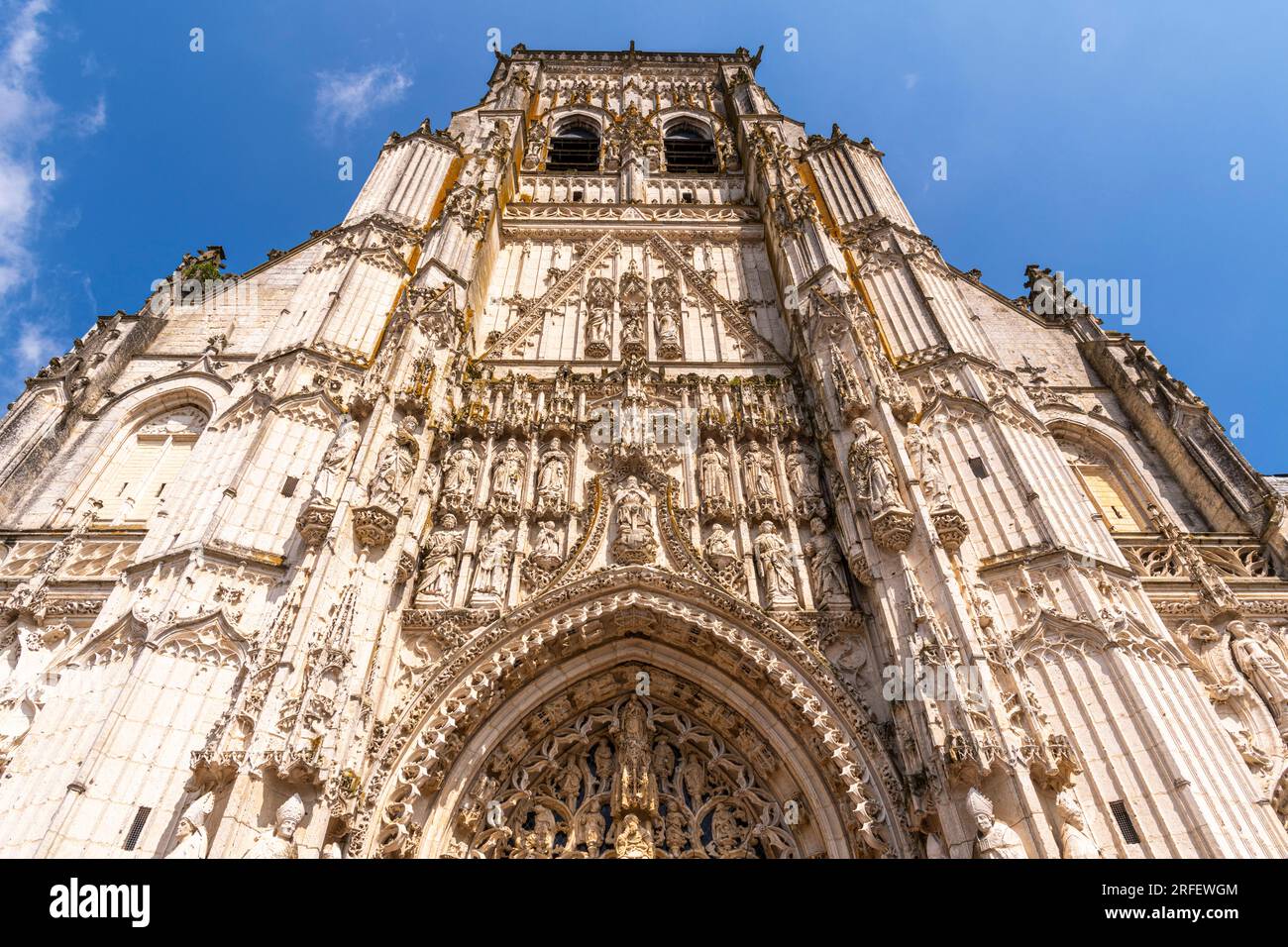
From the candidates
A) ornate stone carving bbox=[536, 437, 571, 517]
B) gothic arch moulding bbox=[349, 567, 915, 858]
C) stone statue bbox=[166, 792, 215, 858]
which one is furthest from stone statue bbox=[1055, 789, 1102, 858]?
stone statue bbox=[166, 792, 215, 858]

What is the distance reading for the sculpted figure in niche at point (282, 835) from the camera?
7086 mm

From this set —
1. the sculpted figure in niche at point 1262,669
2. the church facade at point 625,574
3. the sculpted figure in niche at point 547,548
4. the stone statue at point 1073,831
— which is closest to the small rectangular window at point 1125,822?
the church facade at point 625,574

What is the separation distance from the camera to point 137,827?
744 cm

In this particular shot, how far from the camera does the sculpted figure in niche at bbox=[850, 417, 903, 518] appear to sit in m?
10.2

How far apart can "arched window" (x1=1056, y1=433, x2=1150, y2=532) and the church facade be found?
0.08 m

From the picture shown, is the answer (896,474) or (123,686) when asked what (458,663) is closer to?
(123,686)

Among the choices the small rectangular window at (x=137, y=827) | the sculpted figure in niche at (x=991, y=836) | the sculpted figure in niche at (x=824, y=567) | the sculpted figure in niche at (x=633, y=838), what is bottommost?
the sculpted figure in niche at (x=991, y=836)

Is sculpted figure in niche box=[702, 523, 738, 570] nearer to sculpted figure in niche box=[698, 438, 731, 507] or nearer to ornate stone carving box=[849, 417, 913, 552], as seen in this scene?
sculpted figure in niche box=[698, 438, 731, 507]

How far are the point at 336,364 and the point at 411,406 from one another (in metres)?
1.69

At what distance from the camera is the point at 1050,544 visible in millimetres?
9758

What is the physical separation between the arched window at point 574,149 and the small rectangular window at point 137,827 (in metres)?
18.3

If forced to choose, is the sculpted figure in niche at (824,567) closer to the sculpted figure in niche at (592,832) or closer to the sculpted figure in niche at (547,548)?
the sculpted figure in niche at (547,548)

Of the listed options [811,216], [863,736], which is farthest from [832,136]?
[863,736]
